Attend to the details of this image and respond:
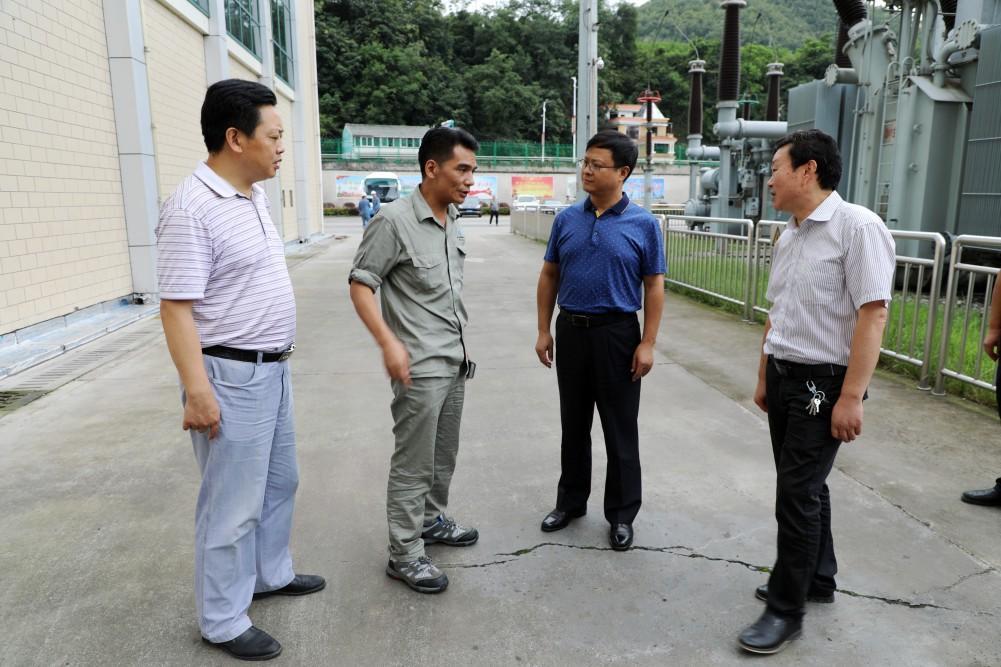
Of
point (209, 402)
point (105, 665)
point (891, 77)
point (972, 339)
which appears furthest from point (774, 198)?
point (891, 77)

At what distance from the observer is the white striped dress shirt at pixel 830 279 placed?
94.7 inches

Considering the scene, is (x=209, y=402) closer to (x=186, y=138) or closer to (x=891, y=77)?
(x=186, y=138)

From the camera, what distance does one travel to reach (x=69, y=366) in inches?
267

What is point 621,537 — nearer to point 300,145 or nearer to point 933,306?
point 933,306

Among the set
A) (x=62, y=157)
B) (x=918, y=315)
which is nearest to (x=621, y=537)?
(x=918, y=315)

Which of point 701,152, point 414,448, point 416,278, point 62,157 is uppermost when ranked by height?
point 701,152

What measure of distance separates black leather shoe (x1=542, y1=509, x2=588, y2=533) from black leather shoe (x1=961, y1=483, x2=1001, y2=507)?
80.7 inches

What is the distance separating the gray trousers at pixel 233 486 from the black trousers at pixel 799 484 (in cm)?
187

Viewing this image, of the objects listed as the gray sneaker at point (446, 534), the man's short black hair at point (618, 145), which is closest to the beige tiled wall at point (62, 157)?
the gray sneaker at point (446, 534)

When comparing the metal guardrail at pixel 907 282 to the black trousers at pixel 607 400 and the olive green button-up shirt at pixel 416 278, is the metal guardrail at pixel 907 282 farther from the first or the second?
the olive green button-up shirt at pixel 416 278

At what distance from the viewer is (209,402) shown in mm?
2291

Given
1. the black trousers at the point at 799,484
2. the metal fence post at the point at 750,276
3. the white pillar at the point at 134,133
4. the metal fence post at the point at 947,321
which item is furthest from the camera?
the white pillar at the point at 134,133

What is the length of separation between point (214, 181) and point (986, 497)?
3.98 metres

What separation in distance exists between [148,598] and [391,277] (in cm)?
164
